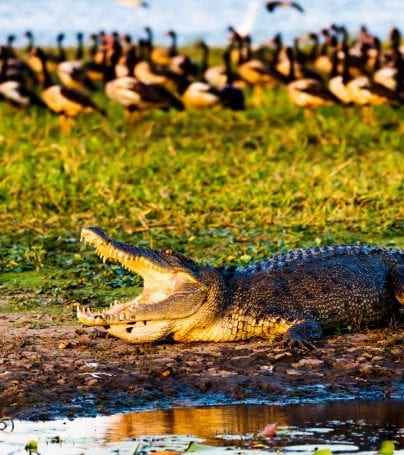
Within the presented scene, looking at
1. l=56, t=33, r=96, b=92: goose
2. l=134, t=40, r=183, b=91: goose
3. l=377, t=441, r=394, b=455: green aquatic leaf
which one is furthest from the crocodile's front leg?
l=56, t=33, r=96, b=92: goose

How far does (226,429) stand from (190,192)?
5.76 meters

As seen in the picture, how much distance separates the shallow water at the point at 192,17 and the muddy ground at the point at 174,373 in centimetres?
2151

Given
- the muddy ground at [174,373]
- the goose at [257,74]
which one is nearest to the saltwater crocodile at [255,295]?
the muddy ground at [174,373]

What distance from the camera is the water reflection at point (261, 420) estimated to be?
219 inches

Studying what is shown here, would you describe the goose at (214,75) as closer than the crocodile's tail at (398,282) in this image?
No

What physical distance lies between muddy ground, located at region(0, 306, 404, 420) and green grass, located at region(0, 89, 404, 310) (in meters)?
1.27

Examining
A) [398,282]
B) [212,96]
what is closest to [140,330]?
[398,282]

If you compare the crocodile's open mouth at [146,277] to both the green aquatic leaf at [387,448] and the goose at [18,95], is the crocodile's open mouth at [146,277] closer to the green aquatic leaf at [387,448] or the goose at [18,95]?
the green aquatic leaf at [387,448]

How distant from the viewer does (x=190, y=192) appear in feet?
36.9

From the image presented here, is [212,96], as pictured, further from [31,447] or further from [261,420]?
[31,447]

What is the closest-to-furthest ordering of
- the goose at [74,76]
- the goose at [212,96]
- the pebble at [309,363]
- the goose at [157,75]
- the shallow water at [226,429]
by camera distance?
the shallow water at [226,429]
the pebble at [309,363]
the goose at [212,96]
the goose at [157,75]
the goose at [74,76]

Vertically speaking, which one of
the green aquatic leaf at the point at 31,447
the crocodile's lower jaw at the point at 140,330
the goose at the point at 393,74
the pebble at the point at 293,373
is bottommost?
the green aquatic leaf at the point at 31,447

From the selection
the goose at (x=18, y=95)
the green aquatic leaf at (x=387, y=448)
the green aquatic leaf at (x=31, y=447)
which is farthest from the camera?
the goose at (x=18, y=95)

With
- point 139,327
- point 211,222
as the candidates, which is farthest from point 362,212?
point 139,327
